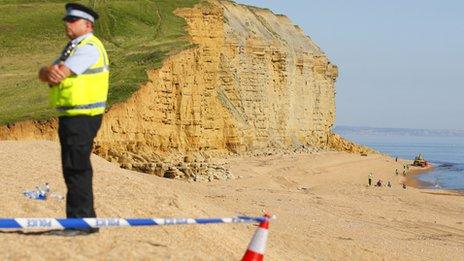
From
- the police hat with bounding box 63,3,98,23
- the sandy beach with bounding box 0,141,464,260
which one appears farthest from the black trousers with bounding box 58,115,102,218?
the police hat with bounding box 63,3,98,23

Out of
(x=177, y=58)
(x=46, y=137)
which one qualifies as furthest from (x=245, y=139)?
(x=46, y=137)

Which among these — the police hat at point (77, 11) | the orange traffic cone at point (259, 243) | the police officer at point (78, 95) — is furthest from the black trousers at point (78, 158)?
the orange traffic cone at point (259, 243)

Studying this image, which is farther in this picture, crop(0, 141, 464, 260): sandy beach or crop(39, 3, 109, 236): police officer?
crop(0, 141, 464, 260): sandy beach

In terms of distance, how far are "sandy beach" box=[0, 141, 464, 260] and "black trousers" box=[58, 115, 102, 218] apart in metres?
0.37

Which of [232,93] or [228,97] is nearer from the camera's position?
[228,97]

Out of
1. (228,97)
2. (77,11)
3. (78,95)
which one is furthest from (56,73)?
(228,97)

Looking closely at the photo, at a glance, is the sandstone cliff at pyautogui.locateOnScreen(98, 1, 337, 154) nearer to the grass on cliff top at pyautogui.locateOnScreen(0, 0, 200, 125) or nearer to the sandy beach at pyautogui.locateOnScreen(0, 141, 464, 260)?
the grass on cliff top at pyautogui.locateOnScreen(0, 0, 200, 125)

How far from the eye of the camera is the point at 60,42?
140ft

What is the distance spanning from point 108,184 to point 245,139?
36511mm

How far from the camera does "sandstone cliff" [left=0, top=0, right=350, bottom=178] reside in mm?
32406

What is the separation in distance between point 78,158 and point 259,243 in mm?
1993

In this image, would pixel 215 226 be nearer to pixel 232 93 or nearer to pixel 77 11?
pixel 77 11

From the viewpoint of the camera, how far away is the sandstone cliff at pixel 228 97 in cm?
3241

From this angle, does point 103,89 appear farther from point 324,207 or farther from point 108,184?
point 324,207
